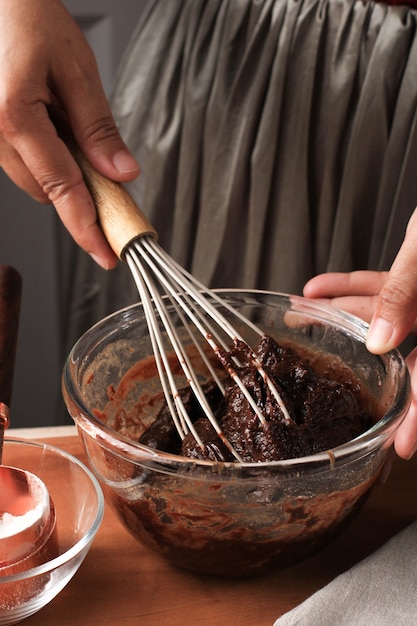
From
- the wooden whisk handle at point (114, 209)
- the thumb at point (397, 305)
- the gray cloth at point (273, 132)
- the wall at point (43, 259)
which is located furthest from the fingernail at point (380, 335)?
the wall at point (43, 259)

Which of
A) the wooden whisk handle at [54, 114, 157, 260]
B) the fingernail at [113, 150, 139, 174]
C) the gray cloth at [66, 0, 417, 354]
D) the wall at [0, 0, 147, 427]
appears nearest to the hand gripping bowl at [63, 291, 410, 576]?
the wooden whisk handle at [54, 114, 157, 260]

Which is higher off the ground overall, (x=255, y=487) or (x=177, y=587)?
(x=255, y=487)

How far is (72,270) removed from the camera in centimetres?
159

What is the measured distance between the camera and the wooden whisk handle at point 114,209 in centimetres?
78

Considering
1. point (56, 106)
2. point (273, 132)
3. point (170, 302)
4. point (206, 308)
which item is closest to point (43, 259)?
point (273, 132)

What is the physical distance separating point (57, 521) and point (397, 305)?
0.37m

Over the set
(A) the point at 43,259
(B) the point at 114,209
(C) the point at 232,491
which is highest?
(B) the point at 114,209

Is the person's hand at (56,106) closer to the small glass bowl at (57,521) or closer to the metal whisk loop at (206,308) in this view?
the metal whisk loop at (206,308)

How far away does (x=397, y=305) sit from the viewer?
702 mm

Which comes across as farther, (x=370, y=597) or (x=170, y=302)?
(x=170, y=302)

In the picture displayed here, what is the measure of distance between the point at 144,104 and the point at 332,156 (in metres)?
0.33

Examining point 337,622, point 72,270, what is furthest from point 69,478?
point 72,270

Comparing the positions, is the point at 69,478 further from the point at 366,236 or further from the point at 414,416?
the point at 366,236

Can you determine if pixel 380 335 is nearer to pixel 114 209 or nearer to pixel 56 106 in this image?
pixel 114 209
